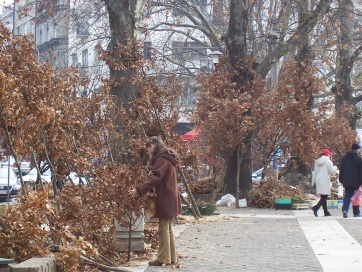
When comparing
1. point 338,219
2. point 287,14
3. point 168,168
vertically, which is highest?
point 287,14

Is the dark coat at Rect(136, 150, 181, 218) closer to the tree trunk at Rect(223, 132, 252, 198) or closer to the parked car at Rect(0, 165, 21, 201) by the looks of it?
the tree trunk at Rect(223, 132, 252, 198)

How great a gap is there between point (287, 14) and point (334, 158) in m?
6.58

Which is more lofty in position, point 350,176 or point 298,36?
point 298,36

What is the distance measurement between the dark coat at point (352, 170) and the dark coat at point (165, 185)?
8.90 meters

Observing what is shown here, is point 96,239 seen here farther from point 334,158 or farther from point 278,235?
point 334,158

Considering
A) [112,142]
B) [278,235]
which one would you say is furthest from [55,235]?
[278,235]

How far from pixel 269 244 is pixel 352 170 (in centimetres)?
586

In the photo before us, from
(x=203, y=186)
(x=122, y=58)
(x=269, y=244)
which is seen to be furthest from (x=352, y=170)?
(x=203, y=186)

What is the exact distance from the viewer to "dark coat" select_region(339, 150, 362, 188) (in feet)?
63.5

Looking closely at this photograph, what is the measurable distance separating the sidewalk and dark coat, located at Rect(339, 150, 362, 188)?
842mm

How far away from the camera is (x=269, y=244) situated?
14227mm

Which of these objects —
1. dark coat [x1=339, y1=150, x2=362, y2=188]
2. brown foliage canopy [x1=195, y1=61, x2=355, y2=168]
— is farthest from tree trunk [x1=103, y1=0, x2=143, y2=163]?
dark coat [x1=339, y1=150, x2=362, y2=188]

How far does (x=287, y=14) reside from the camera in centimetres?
3209

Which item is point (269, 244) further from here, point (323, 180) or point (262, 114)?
point (262, 114)
